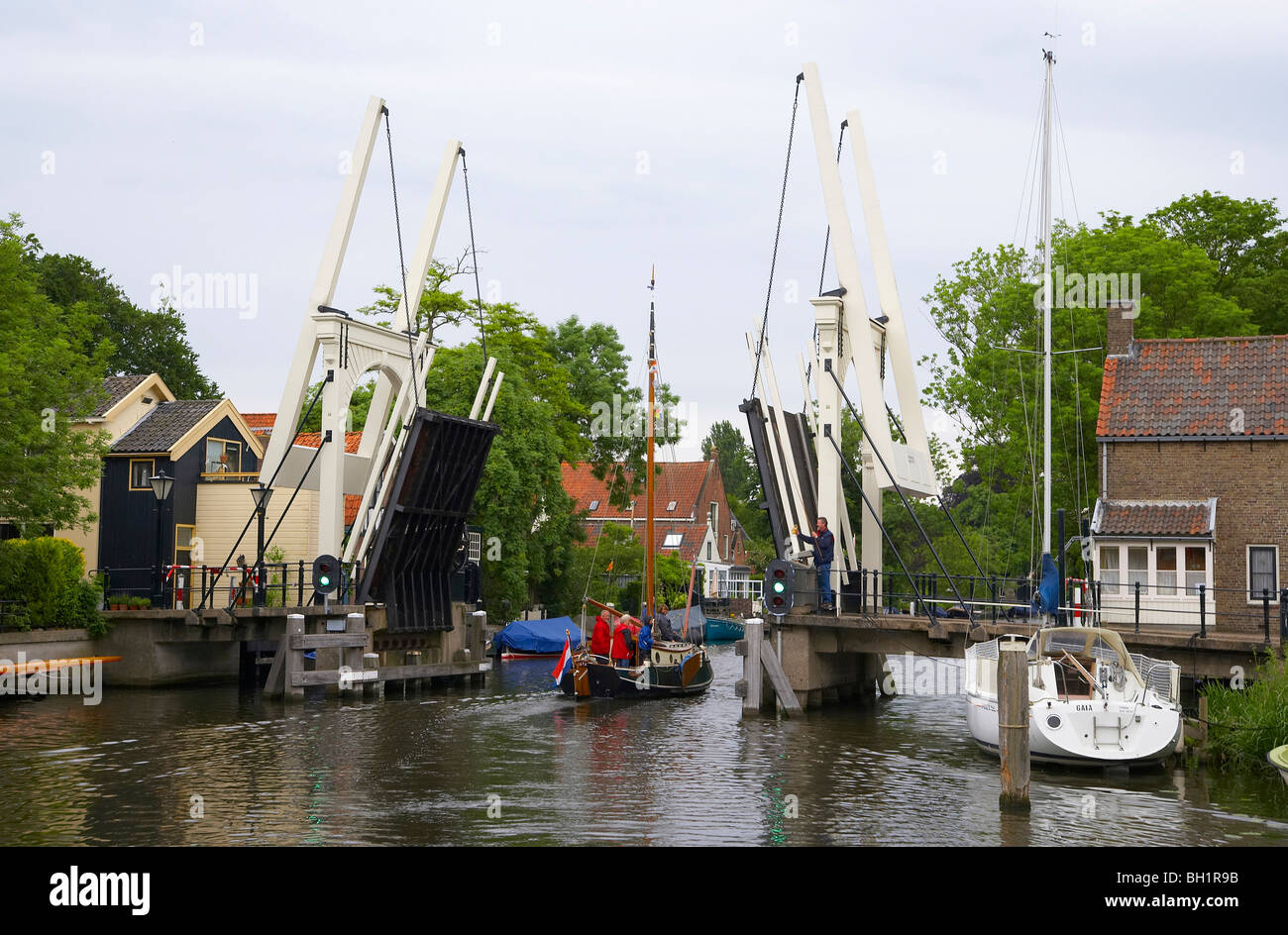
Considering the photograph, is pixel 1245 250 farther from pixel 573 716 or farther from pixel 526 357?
pixel 573 716

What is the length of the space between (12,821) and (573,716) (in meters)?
12.1

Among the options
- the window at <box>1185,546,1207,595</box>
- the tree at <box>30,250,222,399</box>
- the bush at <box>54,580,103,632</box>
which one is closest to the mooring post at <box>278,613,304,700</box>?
the bush at <box>54,580,103,632</box>

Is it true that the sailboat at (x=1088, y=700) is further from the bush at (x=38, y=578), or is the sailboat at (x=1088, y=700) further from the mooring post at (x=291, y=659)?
the bush at (x=38, y=578)

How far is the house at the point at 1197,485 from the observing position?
26.9 meters

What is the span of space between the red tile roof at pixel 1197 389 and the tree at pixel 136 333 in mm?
38016

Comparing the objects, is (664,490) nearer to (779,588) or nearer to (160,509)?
(160,509)

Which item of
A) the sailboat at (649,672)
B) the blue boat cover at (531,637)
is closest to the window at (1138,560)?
the sailboat at (649,672)

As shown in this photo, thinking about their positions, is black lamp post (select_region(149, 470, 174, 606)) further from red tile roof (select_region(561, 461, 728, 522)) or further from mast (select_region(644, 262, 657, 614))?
red tile roof (select_region(561, 461, 728, 522))

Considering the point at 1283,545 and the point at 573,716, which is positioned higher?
the point at 1283,545

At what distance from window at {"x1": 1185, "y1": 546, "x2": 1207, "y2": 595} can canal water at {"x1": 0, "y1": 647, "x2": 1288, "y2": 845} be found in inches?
261

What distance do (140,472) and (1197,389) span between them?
28439 mm

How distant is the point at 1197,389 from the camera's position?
28.8m
